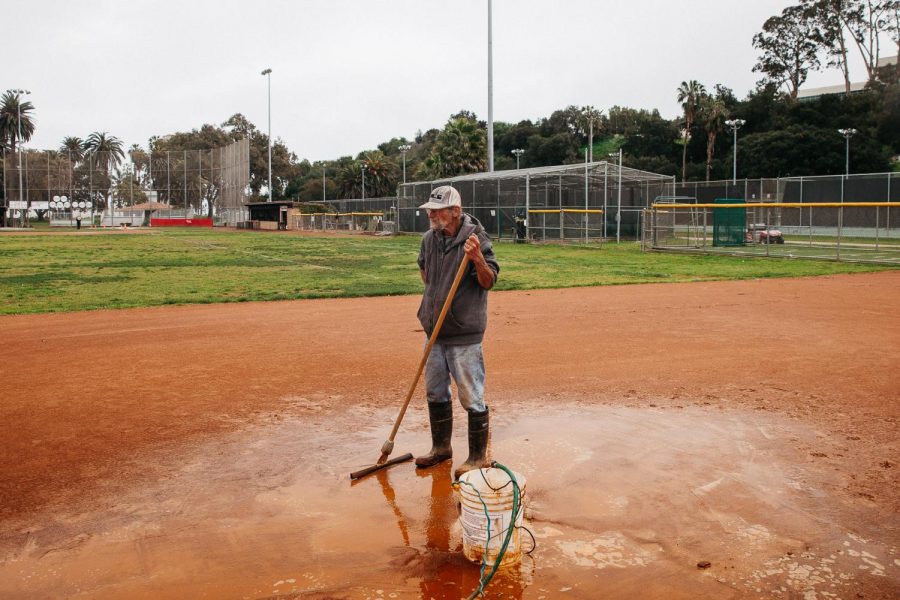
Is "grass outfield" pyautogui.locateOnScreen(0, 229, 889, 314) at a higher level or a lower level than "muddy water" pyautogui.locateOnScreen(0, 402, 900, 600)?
higher

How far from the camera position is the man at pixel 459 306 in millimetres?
5289

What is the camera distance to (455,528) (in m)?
4.53

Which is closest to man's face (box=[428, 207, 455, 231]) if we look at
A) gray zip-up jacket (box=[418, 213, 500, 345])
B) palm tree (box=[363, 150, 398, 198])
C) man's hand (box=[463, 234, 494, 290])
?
gray zip-up jacket (box=[418, 213, 500, 345])

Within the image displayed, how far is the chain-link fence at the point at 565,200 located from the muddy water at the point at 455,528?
Result: 30119 mm

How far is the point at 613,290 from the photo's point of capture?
16484mm

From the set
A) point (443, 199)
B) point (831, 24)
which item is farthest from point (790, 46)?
point (443, 199)

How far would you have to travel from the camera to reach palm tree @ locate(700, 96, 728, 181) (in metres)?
70.5

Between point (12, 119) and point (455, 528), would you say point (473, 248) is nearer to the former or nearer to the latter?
point (455, 528)

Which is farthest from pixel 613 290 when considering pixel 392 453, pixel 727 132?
pixel 727 132

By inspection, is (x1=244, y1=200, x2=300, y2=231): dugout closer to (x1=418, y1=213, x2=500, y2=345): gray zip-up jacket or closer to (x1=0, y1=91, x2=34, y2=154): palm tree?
(x1=0, y1=91, x2=34, y2=154): palm tree

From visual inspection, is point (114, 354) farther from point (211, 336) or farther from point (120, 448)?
point (120, 448)

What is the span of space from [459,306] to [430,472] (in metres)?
1.17

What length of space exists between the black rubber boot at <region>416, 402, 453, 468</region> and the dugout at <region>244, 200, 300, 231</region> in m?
61.2

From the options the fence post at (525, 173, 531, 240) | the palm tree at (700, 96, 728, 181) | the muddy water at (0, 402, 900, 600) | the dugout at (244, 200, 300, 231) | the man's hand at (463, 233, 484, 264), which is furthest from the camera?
the palm tree at (700, 96, 728, 181)
